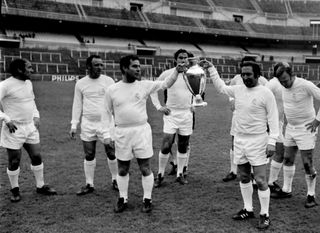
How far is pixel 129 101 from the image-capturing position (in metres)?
5.08

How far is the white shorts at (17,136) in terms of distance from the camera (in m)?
5.54

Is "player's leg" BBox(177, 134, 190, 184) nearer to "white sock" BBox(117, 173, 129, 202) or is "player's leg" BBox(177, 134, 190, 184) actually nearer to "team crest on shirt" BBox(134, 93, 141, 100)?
"white sock" BBox(117, 173, 129, 202)

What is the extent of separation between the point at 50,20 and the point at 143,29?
11195 millimetres

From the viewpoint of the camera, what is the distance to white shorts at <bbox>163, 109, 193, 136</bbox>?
6578mm

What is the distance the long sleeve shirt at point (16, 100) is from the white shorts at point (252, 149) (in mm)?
3308

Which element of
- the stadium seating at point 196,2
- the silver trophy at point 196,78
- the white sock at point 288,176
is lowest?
the white sock at point 288,176

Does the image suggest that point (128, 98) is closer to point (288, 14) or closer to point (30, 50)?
point (30, 50)

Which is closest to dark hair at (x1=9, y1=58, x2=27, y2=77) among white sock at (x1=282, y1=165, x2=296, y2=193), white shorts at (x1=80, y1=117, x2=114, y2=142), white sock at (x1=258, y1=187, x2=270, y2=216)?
white shorts at (x1=80, y1=117, x2=114, y2=142)

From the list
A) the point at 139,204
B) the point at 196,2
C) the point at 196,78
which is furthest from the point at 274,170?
the point at 196,2

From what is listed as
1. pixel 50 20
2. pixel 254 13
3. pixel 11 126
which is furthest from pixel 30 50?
pixel 254 13

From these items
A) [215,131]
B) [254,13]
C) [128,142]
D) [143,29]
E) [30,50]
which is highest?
[254,13]

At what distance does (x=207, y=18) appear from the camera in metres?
50.5

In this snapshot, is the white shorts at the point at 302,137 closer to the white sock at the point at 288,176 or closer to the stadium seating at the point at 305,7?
the white sock at the point at 288,176

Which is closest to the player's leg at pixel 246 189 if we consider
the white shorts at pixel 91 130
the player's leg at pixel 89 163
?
the white shorts at pixel 91 130
